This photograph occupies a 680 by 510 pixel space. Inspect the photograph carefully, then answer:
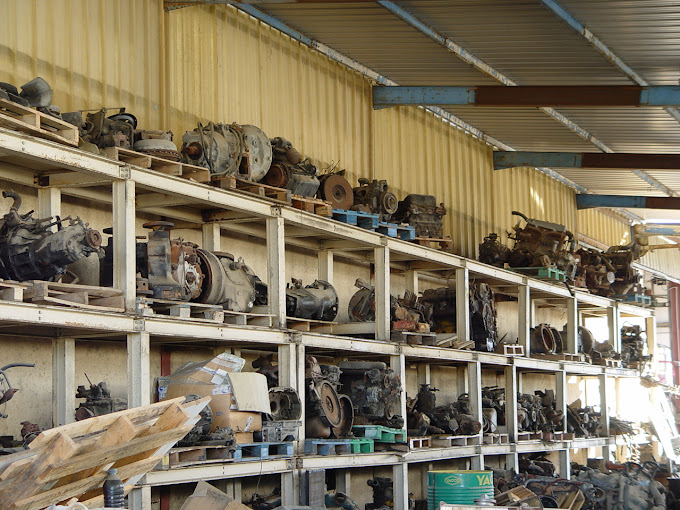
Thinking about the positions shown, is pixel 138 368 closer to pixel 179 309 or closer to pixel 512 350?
pixel 179 309

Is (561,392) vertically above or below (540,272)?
below

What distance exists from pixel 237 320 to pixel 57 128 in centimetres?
267

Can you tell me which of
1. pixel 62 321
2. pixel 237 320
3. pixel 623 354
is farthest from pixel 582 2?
pixel 623 354

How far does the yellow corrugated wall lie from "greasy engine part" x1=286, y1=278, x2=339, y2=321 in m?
2.28

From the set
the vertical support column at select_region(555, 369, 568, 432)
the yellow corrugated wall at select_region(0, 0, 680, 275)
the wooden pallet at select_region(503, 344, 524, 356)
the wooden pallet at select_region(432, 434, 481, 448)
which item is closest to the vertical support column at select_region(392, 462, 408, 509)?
the wooden pallet at select_region(432, 434, 481, 448)

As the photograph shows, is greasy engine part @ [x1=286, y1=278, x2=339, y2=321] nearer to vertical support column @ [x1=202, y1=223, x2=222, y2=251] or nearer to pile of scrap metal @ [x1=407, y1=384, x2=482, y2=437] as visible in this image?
Answer: vertical support column @ [x1=202, y1=223, x2=222, y2=251]

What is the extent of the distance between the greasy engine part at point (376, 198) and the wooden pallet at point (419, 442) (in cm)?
294

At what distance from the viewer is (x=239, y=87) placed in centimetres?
1214

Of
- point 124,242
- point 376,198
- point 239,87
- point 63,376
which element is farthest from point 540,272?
point 124,242

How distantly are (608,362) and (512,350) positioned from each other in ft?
15.9

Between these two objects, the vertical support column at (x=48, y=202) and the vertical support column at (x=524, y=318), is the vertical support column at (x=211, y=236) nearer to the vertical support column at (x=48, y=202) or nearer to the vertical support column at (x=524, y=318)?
the vertical support column at (x=48, y=202)

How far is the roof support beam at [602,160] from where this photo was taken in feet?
55.1

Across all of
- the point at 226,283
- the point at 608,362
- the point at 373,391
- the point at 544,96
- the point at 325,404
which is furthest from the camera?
the point at 608,362

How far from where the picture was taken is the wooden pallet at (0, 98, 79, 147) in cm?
750
